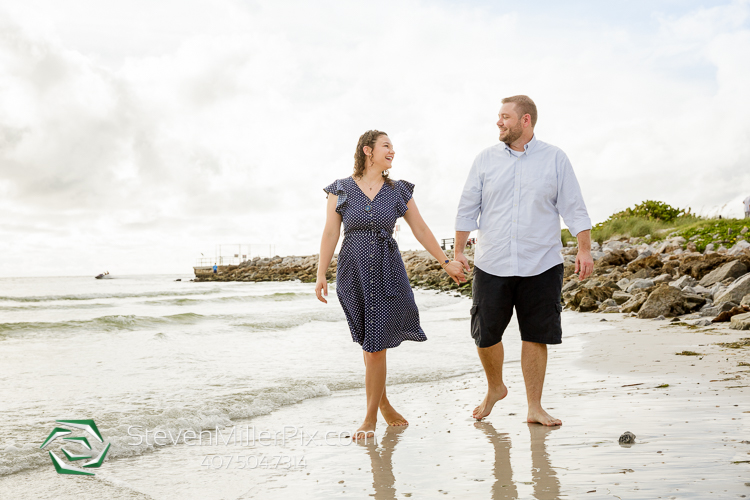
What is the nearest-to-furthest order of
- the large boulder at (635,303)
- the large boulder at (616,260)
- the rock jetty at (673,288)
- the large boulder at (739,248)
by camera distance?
the rock jetty at (673,288), the large boulder at (635,303), the large boulder at (739,248), the large boulder at (616,260)

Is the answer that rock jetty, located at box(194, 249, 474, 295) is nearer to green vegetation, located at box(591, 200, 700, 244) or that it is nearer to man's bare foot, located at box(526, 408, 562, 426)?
green vegetation, located at box(591, 200, 700, 244)

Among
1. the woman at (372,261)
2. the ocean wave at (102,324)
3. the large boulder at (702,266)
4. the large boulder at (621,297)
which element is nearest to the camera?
the woman at (372,261)

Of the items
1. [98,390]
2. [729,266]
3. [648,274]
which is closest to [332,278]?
[648,274]

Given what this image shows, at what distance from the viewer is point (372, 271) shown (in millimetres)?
3580

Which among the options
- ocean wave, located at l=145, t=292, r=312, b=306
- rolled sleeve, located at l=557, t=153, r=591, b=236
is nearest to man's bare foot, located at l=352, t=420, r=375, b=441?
rolled sleeve, located at l=557, t=153, r=591, b=236

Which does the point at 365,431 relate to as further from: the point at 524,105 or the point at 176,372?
the point at 176,372

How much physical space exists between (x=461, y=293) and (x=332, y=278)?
59.7 ft

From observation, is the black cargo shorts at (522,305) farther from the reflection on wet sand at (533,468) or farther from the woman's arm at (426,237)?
the reflection on wet sand at (533,468)

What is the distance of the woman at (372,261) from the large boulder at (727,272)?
26.3 feet

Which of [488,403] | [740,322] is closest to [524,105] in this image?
[488,403]

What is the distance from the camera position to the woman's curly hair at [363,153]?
3695 millimetres

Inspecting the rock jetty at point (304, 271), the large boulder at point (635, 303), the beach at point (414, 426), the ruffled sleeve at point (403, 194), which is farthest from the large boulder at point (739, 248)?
the ruffled sleeve at point (403, 194)

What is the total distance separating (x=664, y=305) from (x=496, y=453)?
22.0 feet

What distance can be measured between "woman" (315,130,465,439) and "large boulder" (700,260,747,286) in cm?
801
